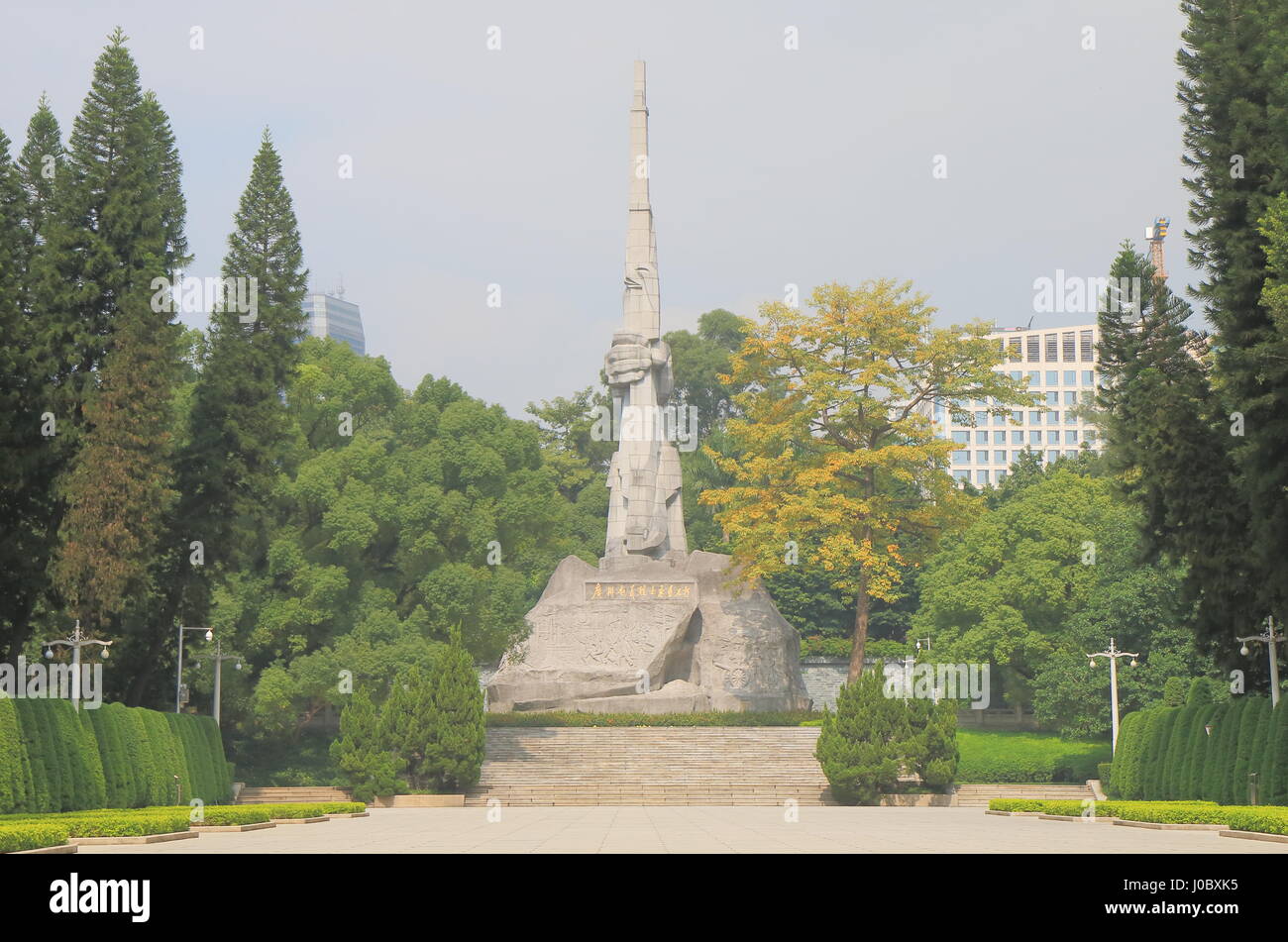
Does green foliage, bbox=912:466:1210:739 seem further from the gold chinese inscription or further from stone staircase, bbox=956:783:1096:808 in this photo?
the gold chinese inscription

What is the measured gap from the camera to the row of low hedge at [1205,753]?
76.8ft

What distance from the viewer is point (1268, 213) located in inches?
833

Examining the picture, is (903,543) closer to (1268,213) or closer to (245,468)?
(245,468)

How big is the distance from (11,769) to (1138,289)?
71.8 ft

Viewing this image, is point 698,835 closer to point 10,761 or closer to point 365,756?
point 10,761

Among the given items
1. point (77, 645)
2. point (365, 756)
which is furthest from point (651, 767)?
point (77, 645)

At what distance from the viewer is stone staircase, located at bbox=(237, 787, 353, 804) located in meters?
31.5

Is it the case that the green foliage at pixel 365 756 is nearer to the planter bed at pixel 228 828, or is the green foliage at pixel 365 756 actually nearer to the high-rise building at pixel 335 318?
the planter bed at pixel 228 828

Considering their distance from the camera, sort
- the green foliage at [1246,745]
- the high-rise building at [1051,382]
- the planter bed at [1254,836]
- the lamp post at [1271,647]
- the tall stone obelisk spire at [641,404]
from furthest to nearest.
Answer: the high-rise building at [1051,382]
the tall stone obelisk spire at [641,404]
the lamp post at [1271,647]
the green foliage at [1246,745]
the planter bed at [1254,836]

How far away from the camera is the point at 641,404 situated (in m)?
42.5

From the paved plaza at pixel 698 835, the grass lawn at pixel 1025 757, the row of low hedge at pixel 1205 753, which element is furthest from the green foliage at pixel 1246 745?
the grass lawn at pixel 1025 757

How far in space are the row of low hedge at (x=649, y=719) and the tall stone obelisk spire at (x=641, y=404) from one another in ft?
18.0
